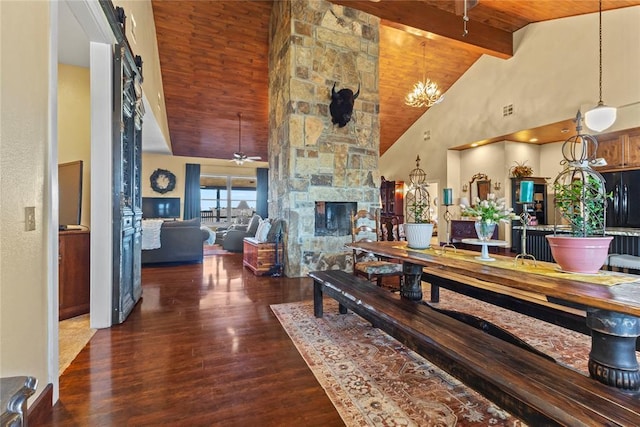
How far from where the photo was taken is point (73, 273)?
2959 mm

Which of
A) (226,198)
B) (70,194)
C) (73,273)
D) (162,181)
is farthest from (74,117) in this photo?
(226,198)

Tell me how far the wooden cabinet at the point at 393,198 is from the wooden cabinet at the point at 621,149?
5.13m

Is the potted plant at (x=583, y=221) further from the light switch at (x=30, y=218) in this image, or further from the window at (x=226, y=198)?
the window at (x=226, y=198)

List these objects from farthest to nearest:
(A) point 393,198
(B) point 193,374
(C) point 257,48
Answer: (A) point 393,198
(C) point 257,48
(B) point 193,374

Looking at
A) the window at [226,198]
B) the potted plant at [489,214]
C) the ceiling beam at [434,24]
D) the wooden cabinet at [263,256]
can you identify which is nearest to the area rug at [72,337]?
the wooden cabinet at [263,256]

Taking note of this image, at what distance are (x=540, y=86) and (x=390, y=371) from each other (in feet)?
21.8

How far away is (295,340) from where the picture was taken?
2.43 metres

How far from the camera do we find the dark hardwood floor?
156 centimetres

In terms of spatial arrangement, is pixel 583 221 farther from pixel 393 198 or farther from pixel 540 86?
pixel 393 198

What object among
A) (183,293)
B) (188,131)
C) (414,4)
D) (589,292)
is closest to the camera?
(589,292)

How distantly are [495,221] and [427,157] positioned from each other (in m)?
7.73

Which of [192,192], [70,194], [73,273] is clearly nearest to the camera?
[73,273]

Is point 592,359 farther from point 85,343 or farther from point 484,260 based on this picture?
point 85,343

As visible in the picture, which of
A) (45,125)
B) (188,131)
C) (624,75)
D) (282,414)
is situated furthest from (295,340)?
(188,131)
